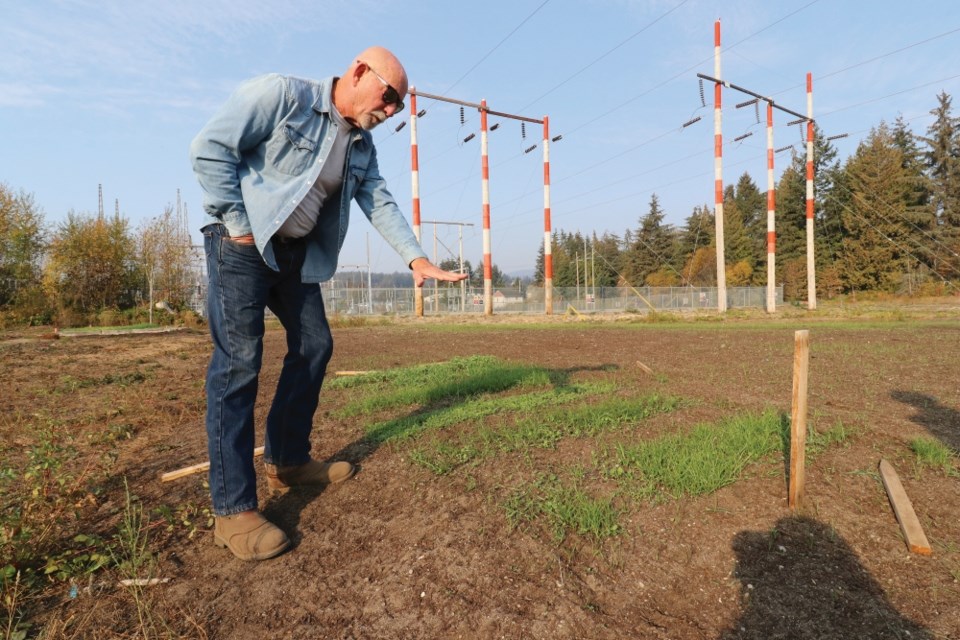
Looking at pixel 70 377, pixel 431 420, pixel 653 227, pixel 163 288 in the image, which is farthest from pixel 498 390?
pixel 653 227

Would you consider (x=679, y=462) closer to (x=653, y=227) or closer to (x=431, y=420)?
(x=431, y=420)

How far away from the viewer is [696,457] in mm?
2930

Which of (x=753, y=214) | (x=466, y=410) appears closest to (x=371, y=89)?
(x=466, y=410)

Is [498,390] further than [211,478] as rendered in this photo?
Yes

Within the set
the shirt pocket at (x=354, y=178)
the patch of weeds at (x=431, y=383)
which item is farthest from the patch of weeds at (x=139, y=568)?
the patch of weeds at (x=431, y=383)

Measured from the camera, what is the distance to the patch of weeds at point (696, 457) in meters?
A: 2.72

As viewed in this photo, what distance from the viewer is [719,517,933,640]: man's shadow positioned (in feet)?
6.04

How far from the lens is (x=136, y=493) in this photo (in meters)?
2.95

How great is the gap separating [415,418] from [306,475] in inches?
53.7

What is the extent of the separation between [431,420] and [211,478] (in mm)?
1865

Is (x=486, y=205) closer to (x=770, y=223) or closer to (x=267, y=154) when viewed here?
(x=770, y=223)

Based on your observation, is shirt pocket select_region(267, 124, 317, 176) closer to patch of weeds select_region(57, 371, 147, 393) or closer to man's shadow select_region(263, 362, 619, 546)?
man's shadow select_region(263, 362, 619, 546)

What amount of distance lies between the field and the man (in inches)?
14.7

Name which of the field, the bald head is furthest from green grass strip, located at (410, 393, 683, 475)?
the bald head
